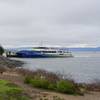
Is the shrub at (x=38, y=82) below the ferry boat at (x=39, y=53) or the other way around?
below

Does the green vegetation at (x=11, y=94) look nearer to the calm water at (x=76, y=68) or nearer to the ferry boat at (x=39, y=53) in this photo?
the calm water at (x=76, y=68)

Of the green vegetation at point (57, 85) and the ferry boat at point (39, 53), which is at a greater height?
the ferry boat at point (39, 53)

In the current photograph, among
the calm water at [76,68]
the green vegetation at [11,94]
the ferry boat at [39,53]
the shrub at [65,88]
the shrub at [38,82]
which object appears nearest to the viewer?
the green vegetation at [11,94]

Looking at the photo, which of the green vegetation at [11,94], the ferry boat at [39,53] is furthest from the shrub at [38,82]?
the ferry boat at [39,53]

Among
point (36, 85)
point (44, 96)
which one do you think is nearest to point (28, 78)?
point (36, 85)

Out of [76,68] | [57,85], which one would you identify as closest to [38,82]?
[57,85]

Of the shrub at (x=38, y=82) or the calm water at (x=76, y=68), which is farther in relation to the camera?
the calm water at (x=76, y=68)

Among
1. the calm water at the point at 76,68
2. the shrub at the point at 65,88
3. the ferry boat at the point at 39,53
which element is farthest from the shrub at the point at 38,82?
the ferry boat at the point at 39,53

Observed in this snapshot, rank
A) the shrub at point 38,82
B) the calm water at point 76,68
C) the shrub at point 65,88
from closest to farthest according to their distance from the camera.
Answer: the shrub at point 65,88 < the shrub at point 38,82 < the calm water at point 76,68

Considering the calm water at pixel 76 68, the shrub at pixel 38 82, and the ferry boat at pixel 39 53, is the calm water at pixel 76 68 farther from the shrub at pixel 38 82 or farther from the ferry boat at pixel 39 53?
the ferry boat at pixel 39 53

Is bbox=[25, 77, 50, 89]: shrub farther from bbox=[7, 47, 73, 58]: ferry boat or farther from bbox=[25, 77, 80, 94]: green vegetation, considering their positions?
bbox=[7, 47, 73, 58]: ferry boat

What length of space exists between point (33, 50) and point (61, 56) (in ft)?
36.9

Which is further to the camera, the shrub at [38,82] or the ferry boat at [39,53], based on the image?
the ferry boat at [39,53]

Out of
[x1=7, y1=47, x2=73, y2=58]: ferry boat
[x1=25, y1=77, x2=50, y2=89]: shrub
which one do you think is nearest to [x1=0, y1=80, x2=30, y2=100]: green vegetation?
[x1=25, y1=77, x2=50, y2=89]: shrub
